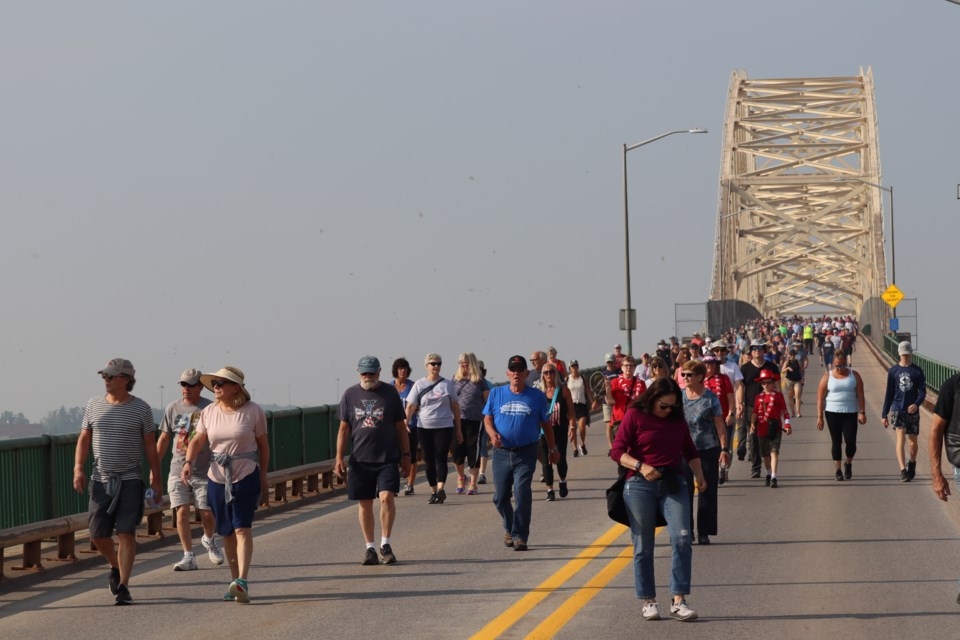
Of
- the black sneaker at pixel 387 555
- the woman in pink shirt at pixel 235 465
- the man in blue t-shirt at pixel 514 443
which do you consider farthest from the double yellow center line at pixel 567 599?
the woman in pink shirt at pixel 235 465

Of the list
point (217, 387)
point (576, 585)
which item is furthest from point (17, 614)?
point (576, 585)

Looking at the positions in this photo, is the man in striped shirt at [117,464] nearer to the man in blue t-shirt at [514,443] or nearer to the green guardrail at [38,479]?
the green guardrail at [38,479]

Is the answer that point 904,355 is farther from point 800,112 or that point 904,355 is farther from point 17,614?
point 800,112

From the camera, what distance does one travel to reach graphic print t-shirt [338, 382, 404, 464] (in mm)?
12352

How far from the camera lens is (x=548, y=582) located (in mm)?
11273

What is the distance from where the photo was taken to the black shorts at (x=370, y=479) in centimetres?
1234

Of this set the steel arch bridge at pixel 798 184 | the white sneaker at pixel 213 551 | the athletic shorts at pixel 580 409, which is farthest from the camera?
the steel arch bridge at pixel 798 184

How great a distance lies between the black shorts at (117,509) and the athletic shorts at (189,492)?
1.39 m

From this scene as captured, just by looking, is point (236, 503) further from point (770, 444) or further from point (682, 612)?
point (770, 444)

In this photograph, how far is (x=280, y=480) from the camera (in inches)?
713

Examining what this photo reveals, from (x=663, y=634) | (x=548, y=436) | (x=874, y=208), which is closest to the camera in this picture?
(x=663, y=634)

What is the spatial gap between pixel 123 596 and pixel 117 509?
1.98 ft

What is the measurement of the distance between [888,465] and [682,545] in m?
12.8

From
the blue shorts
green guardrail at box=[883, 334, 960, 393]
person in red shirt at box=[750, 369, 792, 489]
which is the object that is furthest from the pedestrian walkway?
green guardrail at box=[883, 334, 960, 393]
